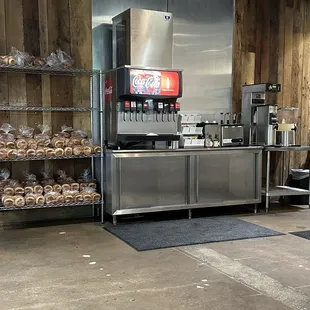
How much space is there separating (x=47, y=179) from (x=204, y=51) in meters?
3.01

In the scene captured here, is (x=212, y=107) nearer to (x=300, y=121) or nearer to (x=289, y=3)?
(x=300, y=121)

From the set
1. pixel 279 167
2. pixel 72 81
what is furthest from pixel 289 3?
pixel 72 81

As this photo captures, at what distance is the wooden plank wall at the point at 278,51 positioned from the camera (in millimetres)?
6715

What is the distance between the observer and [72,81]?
555 cm

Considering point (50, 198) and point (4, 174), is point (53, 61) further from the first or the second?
point (50, 198)

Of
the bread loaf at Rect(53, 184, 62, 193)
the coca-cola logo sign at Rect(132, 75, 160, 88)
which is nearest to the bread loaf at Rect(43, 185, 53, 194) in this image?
the bread loaf at Rect(53, 184, 62, 193)

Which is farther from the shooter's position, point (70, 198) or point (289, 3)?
point (289, 3)

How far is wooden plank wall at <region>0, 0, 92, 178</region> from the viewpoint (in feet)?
17.1

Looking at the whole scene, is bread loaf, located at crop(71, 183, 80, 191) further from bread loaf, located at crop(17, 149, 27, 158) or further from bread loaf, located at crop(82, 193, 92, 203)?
bread loaf, located at crop(17, 149, 27, 158)

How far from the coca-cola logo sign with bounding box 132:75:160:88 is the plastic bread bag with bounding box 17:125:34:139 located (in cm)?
137

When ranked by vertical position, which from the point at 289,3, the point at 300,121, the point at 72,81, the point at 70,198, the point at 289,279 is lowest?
the point at 289,279

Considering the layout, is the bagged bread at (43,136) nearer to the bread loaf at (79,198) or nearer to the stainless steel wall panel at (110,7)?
the bread loaf at (79,198)

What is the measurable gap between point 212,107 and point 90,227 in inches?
106

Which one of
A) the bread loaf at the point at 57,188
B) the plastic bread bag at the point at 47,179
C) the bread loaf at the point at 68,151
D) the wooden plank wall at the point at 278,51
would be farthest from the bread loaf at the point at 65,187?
the wooden plank wall at the point at 278,51
